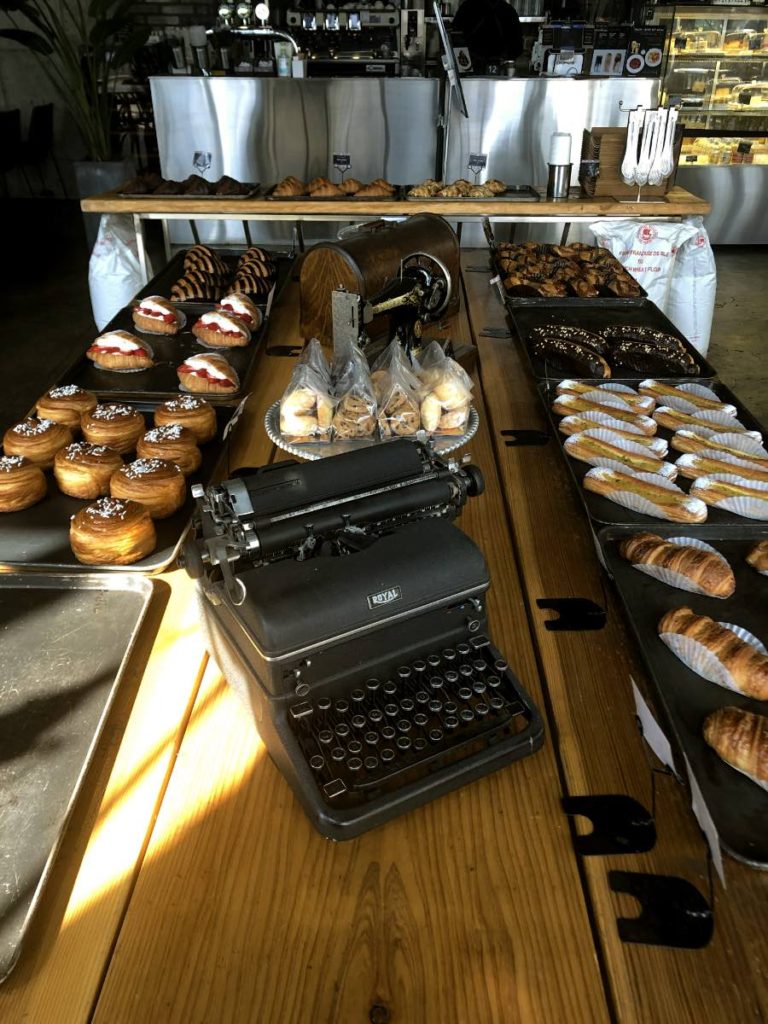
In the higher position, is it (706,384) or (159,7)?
(159,7)

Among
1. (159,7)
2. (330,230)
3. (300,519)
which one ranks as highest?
(159,7)

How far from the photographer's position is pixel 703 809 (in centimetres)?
107

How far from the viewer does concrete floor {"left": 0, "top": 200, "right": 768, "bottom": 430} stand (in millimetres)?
5594

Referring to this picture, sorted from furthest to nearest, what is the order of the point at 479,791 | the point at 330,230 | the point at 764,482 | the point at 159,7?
1. the point at 159,7
2. the point at 330,230
3. the point at 764,482
4. the point at 479,791

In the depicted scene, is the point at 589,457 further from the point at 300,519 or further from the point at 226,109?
the point at 226,109

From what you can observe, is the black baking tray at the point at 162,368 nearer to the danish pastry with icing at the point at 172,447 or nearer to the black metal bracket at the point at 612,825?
the danish pastry with icing at the point at 172,447

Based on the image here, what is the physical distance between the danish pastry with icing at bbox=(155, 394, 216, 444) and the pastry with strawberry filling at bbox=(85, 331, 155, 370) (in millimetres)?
494

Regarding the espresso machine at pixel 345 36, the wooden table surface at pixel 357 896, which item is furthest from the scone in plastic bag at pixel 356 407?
the espresso machine at pixel 345 36

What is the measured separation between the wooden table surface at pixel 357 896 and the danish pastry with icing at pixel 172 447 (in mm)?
746

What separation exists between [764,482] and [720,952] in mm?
1136

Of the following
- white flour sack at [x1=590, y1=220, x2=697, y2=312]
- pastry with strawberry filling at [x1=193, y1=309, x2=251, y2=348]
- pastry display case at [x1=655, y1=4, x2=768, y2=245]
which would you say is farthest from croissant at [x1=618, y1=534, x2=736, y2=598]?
pastry display case at [x1=655, y1=4, x2=768, y2=245]

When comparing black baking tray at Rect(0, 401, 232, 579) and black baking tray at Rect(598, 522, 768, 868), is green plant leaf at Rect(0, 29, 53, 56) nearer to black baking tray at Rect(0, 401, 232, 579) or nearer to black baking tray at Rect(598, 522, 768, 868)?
black baking tray at Rect(0, 401, 232, 579)

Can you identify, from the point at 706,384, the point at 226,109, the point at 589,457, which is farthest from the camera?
the point at 226,109

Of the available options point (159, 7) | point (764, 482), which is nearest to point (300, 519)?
point (764, 482)
